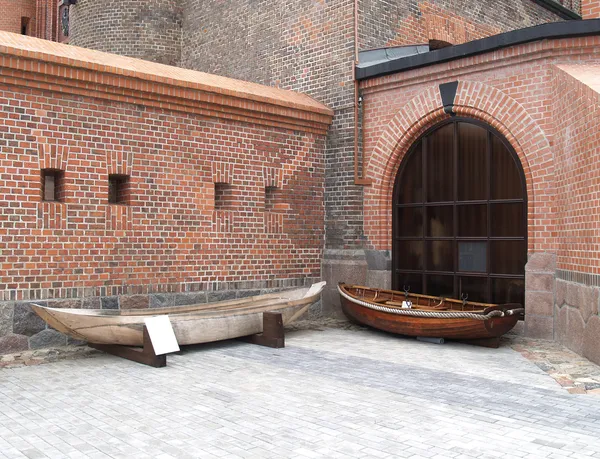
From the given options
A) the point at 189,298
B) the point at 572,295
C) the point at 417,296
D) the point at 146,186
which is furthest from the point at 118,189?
the point at 572,295

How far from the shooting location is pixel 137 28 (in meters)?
18.6

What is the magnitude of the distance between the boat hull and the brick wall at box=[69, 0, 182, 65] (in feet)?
36.9

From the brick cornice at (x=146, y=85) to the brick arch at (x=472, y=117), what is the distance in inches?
62.4

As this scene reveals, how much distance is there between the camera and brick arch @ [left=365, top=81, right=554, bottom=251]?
32.0 feet

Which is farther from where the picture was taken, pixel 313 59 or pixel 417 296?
pixel 313 59

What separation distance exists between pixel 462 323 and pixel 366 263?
3.34 meters

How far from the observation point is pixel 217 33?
1669cm

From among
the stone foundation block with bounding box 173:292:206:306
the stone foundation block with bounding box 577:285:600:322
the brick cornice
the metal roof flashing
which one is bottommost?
the stone foundation block with bounding box 173:292:206:306

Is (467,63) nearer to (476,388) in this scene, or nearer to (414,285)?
(414,285)

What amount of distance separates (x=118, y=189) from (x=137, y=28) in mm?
10285

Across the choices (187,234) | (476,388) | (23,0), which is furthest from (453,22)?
(23,0)

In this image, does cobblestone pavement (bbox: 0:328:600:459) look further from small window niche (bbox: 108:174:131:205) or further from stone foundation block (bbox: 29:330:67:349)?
small window niche (bbox: 108:174:131:205)

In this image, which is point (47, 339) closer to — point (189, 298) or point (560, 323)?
point (189, 298)

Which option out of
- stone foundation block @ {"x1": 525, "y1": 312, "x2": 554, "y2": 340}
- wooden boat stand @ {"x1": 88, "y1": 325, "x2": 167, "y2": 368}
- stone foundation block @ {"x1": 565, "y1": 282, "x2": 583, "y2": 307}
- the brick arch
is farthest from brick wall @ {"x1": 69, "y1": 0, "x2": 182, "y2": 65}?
stone foundation block @ {"x1": 565, "y1": 282, "x2": 583, "y2": 307}
